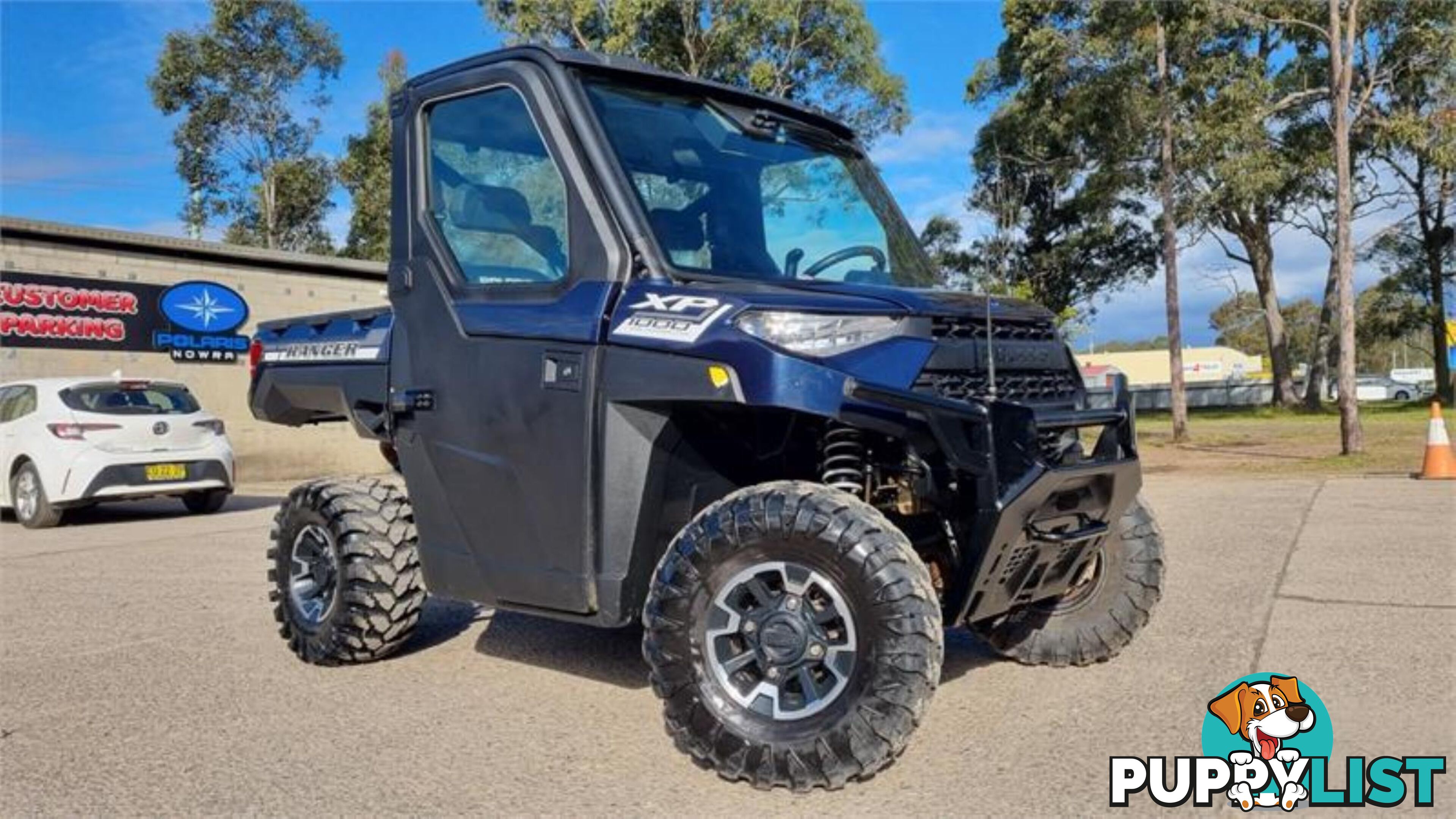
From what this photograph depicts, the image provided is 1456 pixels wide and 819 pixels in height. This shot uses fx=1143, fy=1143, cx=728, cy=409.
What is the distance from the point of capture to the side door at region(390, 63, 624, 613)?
3994mm

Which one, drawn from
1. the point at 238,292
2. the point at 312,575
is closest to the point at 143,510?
the point at 238,292

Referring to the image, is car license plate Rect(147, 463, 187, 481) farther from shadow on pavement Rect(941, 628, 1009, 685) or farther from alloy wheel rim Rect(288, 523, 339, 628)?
shadow on pavement Rect(941, 628, 1009, 685)

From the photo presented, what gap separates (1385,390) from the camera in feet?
220

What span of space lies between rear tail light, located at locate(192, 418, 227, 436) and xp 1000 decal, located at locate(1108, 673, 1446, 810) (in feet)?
38.9

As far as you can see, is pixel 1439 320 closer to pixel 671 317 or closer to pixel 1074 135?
pixel 1074 135

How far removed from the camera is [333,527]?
4965mm

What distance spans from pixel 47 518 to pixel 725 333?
11361 millimetres

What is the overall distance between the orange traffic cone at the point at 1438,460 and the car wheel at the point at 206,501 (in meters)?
13.7

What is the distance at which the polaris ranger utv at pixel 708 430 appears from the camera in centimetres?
345

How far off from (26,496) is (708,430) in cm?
1133

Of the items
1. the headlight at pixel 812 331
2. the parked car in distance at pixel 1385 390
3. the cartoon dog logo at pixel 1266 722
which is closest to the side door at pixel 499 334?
the headlight at pixel 812 331

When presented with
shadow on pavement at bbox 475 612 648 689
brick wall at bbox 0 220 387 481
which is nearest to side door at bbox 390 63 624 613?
shadow on pavement at bbox 475 612 648 689

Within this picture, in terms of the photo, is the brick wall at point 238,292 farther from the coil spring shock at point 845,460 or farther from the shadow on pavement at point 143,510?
the coil spring shock at point 845,460

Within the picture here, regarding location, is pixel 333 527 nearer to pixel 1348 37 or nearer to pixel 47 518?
pixel 47 518
